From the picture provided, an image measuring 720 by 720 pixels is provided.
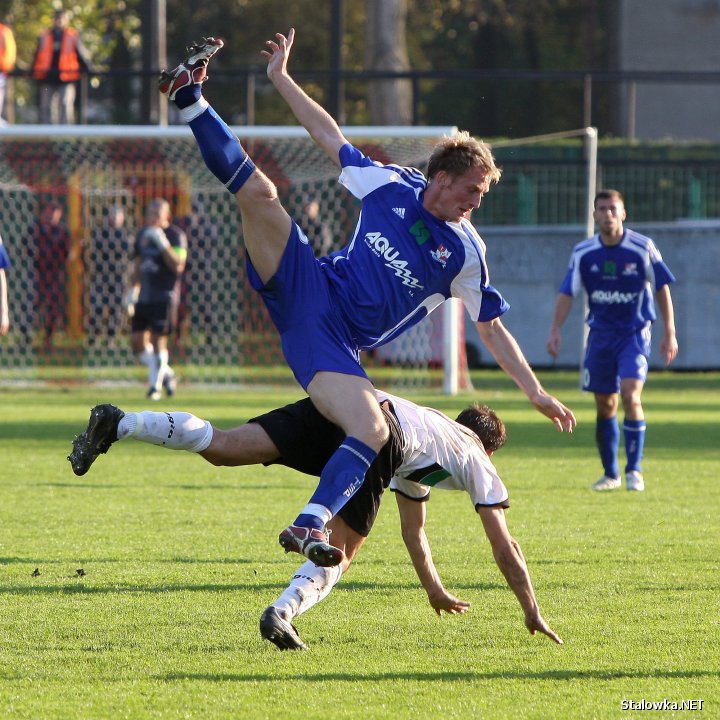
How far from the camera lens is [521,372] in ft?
18.2

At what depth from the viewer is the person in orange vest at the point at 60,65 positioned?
70.5ft

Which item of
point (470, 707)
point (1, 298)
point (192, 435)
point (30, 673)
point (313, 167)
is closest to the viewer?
point (470, 707)

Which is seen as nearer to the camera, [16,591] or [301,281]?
[301,281]

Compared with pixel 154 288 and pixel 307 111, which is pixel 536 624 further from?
pixel 154 288

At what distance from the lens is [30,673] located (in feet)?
15.6

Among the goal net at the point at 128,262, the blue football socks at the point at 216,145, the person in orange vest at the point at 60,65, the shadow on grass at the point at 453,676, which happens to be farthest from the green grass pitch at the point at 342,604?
the person in orange vest at the point at 60,65

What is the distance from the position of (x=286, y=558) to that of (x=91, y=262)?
14.3 m

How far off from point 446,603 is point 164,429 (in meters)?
1.29

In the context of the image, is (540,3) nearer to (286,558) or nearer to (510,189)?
(510,189)

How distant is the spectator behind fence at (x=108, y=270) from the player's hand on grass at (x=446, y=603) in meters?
15.2

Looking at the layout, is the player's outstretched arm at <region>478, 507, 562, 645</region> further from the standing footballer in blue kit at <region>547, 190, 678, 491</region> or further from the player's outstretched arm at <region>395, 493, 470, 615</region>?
the standing footballer in blue kit at <region>547, 190, 678, 491</region>

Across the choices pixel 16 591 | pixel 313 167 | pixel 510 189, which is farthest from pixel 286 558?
pixel 510 189

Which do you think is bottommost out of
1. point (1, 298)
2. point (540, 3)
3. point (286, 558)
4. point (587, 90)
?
point (286, 558)

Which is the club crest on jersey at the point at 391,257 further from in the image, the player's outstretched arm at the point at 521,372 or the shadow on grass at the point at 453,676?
the shadow on grass at the point at 453,676
